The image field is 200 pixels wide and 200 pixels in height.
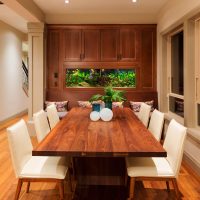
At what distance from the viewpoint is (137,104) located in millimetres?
5719

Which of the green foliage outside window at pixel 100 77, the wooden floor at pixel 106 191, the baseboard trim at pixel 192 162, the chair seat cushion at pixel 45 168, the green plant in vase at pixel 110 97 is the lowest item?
the wooden floor at pixel 106 191

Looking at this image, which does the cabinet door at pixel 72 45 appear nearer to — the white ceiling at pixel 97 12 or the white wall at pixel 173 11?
the white ceiling at pixel 97 12

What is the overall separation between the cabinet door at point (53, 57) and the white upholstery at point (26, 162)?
11.4 ft

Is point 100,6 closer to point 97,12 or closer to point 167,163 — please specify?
point 97,12

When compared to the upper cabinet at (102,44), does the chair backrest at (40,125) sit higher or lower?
lower

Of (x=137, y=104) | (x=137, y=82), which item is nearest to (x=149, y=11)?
(x=137, y=82)

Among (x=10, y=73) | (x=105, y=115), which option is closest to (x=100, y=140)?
(x=105, y=115)

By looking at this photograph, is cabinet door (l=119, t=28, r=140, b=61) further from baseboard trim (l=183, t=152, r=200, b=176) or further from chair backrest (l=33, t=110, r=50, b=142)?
chair backrest (l=33, t=110, r=50, b=142)

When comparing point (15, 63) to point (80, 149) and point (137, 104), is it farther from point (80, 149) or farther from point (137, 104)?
point (80, 149)

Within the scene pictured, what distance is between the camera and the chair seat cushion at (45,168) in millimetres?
2330

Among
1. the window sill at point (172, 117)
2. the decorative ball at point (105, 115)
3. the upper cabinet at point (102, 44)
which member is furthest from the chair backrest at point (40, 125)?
the upper cabinet at point (102, 44)

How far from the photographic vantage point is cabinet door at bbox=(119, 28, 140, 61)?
5914mm

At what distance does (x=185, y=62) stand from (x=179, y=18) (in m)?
0.73

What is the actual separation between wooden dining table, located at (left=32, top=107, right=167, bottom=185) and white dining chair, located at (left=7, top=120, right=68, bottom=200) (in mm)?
253
